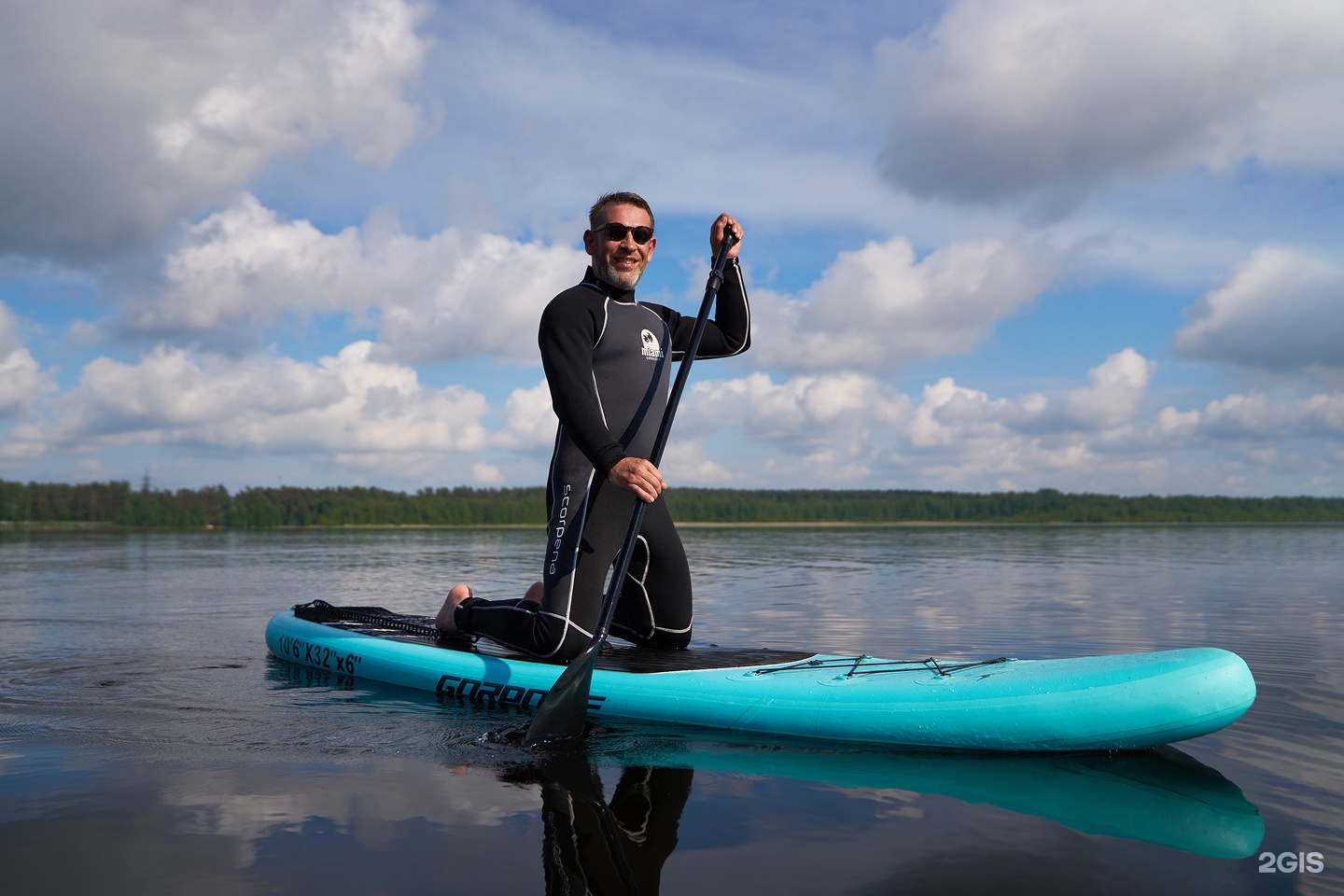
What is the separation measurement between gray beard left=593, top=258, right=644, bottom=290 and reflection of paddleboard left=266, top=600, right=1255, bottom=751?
205 cm

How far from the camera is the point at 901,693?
4.16m

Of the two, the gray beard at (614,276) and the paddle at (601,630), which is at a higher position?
the gray beard at (614,276)

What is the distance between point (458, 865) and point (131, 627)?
8402mm

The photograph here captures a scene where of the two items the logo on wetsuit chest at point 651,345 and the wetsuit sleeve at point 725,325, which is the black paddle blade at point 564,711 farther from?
the wetsuit sleeve at point 725,325

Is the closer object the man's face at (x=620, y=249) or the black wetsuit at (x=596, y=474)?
the black wetsuit at (x=596, y=474)

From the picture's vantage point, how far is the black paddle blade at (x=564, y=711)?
4.27 m

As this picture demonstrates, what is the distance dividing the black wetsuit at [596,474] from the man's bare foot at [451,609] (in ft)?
2.13

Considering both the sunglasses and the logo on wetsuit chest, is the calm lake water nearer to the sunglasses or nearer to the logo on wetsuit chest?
the logo on wetsuit chest

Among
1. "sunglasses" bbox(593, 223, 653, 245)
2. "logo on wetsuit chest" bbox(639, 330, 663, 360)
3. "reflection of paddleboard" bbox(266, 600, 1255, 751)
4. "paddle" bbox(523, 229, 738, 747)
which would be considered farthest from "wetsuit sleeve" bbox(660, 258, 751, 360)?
"reflection of paddleboard" bbox(266, 600, 1255, 751)

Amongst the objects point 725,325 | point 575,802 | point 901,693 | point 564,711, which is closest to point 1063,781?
point 901,693

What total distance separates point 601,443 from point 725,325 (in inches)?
57.0

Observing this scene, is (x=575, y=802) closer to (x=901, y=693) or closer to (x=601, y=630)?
(x=601, y=630)

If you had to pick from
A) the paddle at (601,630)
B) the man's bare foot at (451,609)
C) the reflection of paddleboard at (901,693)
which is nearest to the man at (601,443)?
the paddle at (601,630)

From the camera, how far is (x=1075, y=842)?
2943 millimetres
